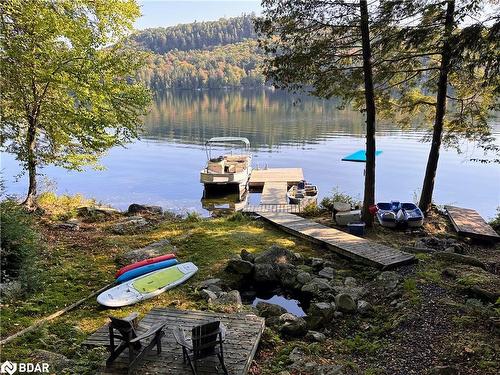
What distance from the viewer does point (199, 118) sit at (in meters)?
69.0

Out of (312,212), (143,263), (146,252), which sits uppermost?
(143,263)

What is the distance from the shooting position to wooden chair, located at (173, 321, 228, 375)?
554cm

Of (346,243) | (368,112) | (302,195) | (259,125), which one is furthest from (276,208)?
(259,125)

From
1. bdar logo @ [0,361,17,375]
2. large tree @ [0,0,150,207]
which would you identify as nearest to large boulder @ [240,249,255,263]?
bdar logo @ [0,361,17,375]

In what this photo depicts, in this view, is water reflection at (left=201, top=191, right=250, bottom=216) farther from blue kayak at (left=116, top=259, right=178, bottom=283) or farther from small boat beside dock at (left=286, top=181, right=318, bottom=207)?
blue kayak at (left=116, top=259, right=178, bottom=283)

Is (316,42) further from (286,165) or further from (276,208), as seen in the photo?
(286,165)

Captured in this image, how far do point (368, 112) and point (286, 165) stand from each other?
23.6 metres

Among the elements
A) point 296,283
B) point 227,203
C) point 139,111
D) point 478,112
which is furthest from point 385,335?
point 227,203

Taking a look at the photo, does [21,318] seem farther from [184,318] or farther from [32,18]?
[32,18]

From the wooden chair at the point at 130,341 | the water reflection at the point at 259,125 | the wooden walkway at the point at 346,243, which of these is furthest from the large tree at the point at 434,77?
the water reflection at the point at 259,125

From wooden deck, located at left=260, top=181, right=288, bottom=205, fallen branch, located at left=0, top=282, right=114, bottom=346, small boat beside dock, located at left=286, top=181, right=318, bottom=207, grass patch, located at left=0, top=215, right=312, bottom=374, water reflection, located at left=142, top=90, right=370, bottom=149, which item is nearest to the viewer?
fallen branch, located at left=0, top=282, right=114, bottom=346

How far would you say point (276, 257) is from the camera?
415 inches

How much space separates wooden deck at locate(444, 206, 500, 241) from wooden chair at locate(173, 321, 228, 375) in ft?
34.8

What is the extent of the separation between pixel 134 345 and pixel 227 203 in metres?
20.3
